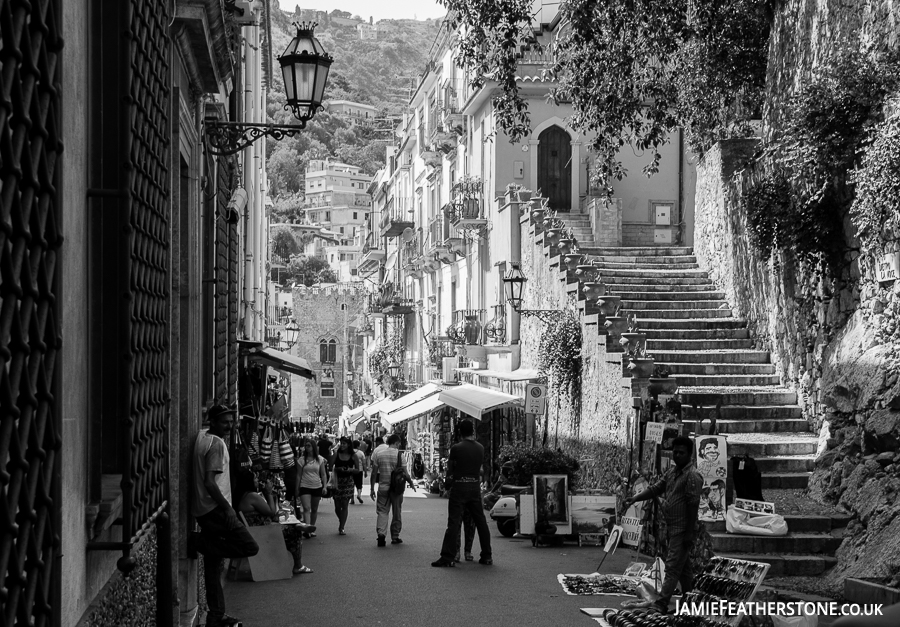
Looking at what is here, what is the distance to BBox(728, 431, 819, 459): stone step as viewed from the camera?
49.6ft

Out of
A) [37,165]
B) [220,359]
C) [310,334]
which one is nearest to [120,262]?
[37,165]

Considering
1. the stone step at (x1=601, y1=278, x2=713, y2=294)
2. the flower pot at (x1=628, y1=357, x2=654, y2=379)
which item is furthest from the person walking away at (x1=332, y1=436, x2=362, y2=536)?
the stone step at (x1=601, y1=278, x2=713, y2=294)

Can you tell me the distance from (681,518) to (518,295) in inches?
663

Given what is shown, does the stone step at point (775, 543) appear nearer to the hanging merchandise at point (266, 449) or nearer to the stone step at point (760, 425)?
the stone step at point (760, 425)

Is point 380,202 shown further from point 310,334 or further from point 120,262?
point 120,262

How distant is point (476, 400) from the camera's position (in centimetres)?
2238

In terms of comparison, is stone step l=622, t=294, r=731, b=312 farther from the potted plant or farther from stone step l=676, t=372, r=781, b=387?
stone step l=676, t=372, r=781, b=387

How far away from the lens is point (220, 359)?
12.5 metres

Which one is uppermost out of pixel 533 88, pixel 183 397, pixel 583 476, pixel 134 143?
pixel 533 88

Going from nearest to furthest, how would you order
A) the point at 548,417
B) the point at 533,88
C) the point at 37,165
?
1. the point at 37,165
2. the point at 548,417
3. the point at 533,88

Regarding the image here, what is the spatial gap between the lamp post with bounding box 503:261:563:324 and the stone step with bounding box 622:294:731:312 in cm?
188

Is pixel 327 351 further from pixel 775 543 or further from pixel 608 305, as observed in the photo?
pixel 775 543

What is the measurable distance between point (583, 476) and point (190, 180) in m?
12.4

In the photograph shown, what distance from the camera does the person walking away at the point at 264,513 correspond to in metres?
9.93
